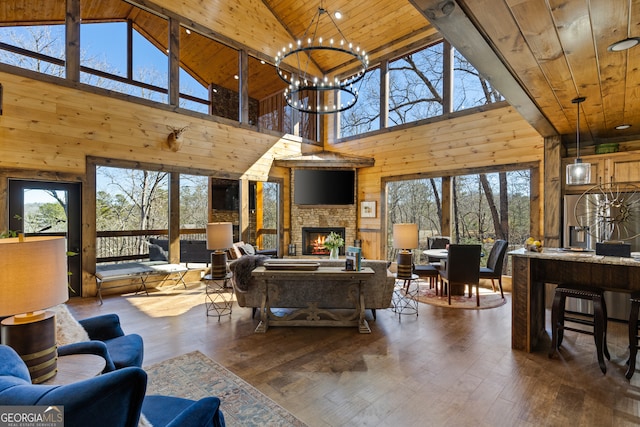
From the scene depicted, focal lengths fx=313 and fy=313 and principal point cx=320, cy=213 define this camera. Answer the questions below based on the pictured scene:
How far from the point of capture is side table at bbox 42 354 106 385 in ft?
4.74

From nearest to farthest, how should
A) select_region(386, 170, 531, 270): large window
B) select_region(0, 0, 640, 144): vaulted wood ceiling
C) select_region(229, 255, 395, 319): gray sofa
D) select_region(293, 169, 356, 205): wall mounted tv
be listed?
1. select_region(0, 0, 640, 144): vaulted wood ceiling
2. select_region(229, 255, 395, 319): gray sofa
3. select_region(386, 170, 531, 270): large window
4. select_region(293, 169, 356, 205): wall mounted tv

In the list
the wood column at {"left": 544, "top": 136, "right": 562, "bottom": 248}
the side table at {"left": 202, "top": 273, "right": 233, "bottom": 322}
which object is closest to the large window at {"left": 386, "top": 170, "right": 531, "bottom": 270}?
the wood column at {"left": 544, "top": 136, "right": 562, "bottom": 248}

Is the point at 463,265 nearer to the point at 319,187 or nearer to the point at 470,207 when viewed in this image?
the point at 470,207

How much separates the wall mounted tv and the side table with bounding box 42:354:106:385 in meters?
6.61

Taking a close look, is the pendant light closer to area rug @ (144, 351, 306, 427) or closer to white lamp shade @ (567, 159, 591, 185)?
white lamp shade @ (567, 159, 591, 185)

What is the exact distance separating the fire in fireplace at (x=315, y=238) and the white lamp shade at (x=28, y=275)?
6.80 m

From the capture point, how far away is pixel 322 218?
327 inches

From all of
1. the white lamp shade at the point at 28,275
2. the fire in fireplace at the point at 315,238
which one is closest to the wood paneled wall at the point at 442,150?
the fire in fireplace at the point at 315,238

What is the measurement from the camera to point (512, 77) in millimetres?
2738

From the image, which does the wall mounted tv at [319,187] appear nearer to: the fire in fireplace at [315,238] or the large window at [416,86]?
the fire in fireplace at [315,238]

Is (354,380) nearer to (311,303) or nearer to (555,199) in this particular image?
(311,303)

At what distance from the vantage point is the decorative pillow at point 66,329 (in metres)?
1.90

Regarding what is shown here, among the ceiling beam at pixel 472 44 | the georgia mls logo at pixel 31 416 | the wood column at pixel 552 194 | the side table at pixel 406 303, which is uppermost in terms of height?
the ceiling beam at pixel 472 44

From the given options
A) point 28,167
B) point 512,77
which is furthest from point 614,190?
point 28,167
